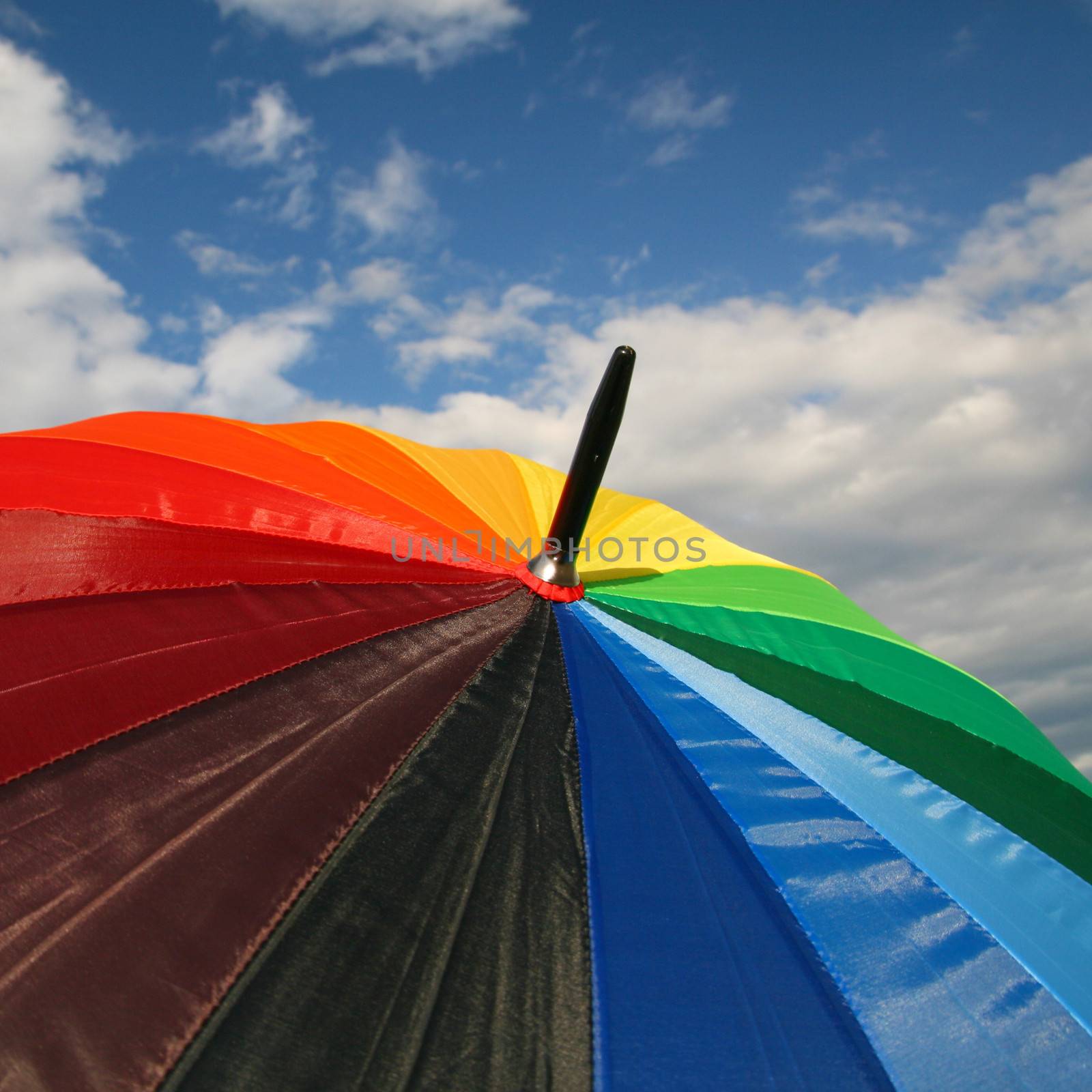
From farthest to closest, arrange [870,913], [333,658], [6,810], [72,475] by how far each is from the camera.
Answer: [72,475] < [333,658] < [870,913] < [6,810]

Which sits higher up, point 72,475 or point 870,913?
point 72,475

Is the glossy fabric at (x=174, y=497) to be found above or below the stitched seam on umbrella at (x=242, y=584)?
above

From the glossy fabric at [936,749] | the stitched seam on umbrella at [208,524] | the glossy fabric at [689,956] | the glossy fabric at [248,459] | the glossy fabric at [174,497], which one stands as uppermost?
the glossy fabric at [248,459]

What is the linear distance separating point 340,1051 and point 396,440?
3267 millimetres

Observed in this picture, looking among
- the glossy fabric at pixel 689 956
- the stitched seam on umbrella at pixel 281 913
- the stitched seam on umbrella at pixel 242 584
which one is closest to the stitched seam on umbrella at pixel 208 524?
the stitched seam on umbrella at pixel 242 584

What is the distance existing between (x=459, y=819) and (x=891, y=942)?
1213 millimetres

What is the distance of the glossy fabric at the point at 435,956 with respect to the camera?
1868mm

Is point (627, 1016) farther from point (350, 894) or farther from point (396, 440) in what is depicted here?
point (396, 440)

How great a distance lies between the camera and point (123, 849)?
6.97 ft

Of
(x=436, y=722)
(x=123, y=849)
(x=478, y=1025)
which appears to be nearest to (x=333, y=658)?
(x=436, y=722)

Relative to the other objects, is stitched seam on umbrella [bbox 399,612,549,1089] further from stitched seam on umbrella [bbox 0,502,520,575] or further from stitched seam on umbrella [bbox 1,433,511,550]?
stitched seam on umbrella [bbox 1,433,511,550]

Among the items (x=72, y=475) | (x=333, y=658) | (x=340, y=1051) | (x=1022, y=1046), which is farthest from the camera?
(x=72, y=475)

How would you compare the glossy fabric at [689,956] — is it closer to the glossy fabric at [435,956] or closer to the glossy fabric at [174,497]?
the glossy fabric at [435,956]

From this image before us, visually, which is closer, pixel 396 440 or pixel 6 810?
pixel 6 810
